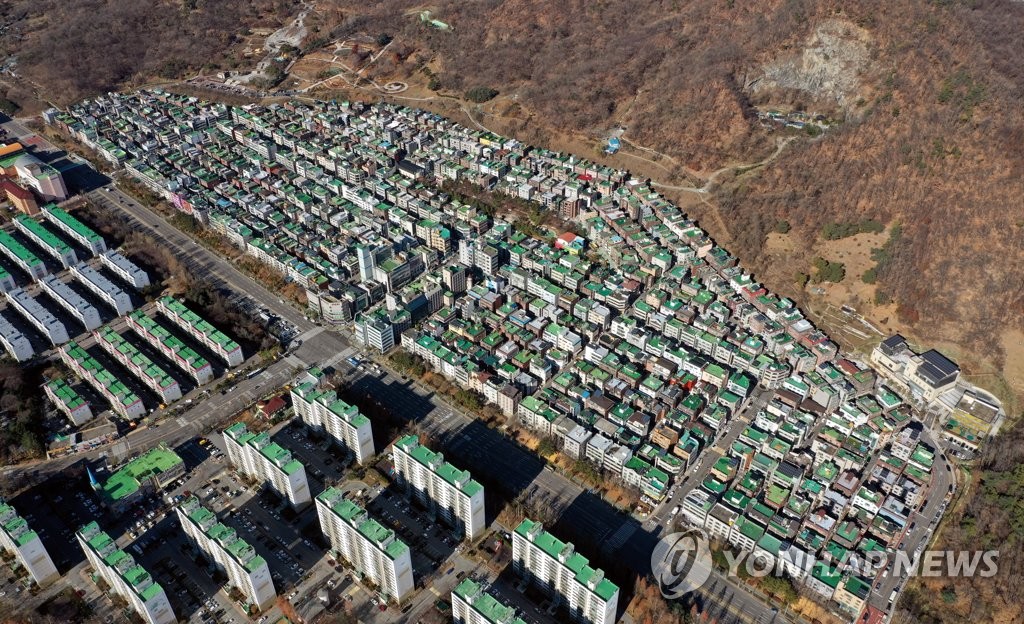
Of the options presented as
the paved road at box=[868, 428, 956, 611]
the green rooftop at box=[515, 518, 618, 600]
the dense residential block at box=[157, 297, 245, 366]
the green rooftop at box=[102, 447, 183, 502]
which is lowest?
the paved road at box=[868, 428, 956, 611]

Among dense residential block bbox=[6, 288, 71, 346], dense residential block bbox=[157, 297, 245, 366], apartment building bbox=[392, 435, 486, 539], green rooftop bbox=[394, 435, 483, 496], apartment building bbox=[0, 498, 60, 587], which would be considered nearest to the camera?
apartment building bbox=[0, 498, 60, 587]

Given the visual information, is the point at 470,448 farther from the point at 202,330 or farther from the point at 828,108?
the point at 828,108

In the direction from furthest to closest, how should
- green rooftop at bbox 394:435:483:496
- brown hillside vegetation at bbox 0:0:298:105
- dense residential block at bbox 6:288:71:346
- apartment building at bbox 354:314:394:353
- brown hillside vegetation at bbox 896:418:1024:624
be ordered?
brown hillside vegetation at bbox 0:0:298:105, dense residential block at bbox 6:288:71:346, apartment building at bbox 354:314:394:353, green rooftop at bbox 394:435:483:496, brown hillside vegetation at bbox 896:418:1024:624

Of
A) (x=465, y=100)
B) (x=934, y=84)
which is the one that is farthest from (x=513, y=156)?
(x=934, y=84)

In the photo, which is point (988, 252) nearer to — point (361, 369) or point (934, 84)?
point (934, 84)

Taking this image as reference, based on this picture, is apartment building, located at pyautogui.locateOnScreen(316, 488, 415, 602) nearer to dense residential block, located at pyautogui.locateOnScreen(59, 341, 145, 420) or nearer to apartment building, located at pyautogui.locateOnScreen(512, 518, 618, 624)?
apartment building, located at pyautogui.locateOnScreen(512, 518, 618, 624)

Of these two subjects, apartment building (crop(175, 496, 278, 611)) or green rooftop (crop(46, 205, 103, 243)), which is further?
green rooftop (crop(46, 205, 103, 243))

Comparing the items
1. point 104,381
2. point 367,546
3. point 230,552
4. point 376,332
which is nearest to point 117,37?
point 104,381

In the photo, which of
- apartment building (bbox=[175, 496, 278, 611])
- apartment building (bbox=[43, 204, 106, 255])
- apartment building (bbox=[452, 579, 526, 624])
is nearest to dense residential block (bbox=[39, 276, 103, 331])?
apartment building (bbox=[43, 204, 106, 255])
